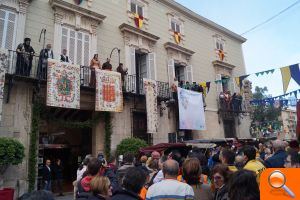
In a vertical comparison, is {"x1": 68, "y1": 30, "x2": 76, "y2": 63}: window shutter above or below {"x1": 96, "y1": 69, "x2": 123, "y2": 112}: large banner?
above

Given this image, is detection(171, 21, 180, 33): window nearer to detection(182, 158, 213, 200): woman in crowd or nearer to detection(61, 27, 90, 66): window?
detection(61, 27, 90, 66): window

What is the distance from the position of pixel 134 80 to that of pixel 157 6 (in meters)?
5.91

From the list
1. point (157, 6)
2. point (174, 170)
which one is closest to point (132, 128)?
point (157, 6)

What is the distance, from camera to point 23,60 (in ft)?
35.3

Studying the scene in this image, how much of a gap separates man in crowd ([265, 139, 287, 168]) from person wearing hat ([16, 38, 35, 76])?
920cm

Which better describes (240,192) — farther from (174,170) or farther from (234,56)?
(234,56)

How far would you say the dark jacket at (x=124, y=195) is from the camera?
3.16m

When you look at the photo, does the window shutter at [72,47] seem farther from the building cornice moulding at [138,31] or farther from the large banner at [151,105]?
the large banner at [151,105]

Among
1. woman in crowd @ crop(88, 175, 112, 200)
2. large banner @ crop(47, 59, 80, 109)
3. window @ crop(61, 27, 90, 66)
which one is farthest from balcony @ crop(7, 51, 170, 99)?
woman in crowd @ crop(88, 175, 112, 200)

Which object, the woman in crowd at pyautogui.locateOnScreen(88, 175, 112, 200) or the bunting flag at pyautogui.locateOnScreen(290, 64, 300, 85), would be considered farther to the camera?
the bunting flag at pyautogui.locateOnScreen(290, 64, 300, 85)

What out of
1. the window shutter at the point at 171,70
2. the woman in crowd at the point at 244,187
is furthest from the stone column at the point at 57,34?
the woman in crowd at the point at 244,187

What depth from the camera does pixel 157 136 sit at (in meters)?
15.1

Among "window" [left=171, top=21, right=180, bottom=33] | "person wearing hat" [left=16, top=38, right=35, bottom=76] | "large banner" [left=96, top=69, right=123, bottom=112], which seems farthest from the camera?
"window" [left=171, top=21, right=180, bottom=33]

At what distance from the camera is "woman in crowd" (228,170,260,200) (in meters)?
1.91
